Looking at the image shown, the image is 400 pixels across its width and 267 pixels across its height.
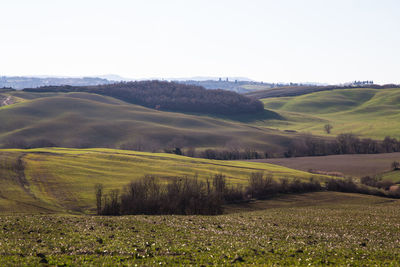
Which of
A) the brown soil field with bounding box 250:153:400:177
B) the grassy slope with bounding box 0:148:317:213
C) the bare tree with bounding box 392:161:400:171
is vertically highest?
the grassy slope with bounding box 0:148:317:213

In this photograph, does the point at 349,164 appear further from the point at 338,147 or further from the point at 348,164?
Result: the point at 338,147

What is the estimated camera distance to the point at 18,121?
151 m

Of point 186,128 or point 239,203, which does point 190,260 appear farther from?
point 186,128

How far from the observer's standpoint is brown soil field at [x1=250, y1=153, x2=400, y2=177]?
329ft

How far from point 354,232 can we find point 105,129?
124136 mm

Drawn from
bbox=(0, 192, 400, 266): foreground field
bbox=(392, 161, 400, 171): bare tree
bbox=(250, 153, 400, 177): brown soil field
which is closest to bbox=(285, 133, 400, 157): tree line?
bbox=(250, 153, 400, 177): brown soil field

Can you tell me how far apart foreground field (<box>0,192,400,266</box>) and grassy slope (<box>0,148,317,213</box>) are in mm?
24292

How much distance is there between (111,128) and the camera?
149875 millimetres

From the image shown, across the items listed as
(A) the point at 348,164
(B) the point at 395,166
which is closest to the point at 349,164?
(A) the point at 348,164

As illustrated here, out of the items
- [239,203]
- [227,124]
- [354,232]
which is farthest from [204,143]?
[354,232]

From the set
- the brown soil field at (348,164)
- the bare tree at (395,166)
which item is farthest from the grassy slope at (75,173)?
the bare tree at (395,166)

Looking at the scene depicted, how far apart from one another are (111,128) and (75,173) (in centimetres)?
7651

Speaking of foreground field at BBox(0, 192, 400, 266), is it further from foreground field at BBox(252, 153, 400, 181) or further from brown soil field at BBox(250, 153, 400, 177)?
brown soil field at BBox(250, 153, 400, 177)

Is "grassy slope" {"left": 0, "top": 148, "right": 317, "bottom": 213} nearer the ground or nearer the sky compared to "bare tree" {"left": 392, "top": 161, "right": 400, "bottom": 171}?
nearer the sky
